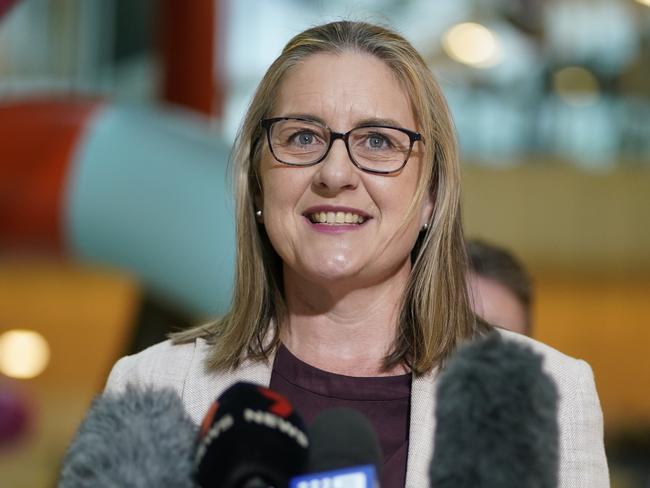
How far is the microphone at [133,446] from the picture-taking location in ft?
2.73

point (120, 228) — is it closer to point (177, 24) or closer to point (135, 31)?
point (177, 24)

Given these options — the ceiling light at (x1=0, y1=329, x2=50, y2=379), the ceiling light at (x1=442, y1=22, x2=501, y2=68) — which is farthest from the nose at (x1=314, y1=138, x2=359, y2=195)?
the ceiling light at (x1=0, y1=329, x2=50, y2=379)

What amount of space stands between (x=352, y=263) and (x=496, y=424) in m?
0.48

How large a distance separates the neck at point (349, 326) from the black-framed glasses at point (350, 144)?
14cm

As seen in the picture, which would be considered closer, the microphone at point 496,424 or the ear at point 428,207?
the microphone at point 496,424

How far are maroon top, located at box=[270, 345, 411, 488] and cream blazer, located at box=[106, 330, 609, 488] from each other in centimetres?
2

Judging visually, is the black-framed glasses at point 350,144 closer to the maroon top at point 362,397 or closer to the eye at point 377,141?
the eye at point 377,141

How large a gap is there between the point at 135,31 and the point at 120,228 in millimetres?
3605

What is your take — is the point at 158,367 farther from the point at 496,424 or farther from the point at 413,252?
the point at 496,424

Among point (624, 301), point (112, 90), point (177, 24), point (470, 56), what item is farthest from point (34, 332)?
point (624, 301)

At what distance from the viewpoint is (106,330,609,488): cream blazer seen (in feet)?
4.03

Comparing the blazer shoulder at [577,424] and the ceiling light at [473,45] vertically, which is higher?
the ceiling light at [473,45]

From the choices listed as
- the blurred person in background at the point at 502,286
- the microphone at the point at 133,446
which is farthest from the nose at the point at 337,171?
the blurred person in background at the point at 502,286

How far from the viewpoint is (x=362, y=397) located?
1.29m
